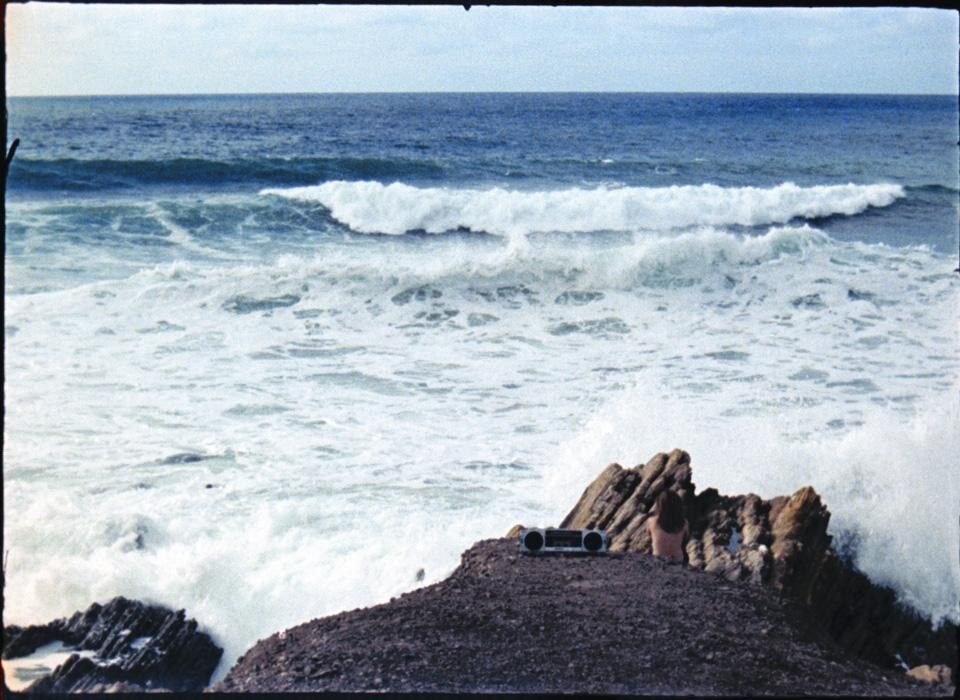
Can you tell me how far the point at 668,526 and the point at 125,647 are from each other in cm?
283

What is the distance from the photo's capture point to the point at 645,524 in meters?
5.43

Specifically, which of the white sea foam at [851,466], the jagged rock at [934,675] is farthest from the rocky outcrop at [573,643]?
the white sea foam at [851,466]

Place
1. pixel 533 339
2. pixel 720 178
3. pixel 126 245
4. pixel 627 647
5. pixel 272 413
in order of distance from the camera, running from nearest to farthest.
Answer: pixel 627 647, pixel 272 413, pixel 533 339, pixel 126 245, pixel 720 178

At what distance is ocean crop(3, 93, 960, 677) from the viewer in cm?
611

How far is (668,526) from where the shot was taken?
5.35m

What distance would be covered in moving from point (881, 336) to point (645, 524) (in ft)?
19.8

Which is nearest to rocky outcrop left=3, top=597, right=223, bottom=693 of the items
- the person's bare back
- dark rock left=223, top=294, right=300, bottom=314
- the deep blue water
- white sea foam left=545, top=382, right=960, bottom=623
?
the person's bare back

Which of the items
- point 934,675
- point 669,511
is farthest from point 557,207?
point 934,675

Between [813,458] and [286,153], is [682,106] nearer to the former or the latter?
[286,153]

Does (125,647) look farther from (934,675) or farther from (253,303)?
(253,303)

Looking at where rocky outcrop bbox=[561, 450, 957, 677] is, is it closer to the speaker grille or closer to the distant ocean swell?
the speaker grille

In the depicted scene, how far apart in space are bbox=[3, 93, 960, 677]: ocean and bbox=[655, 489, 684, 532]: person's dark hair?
1.11 metres

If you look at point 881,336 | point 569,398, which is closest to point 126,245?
point 569,398

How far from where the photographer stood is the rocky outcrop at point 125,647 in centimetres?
466
